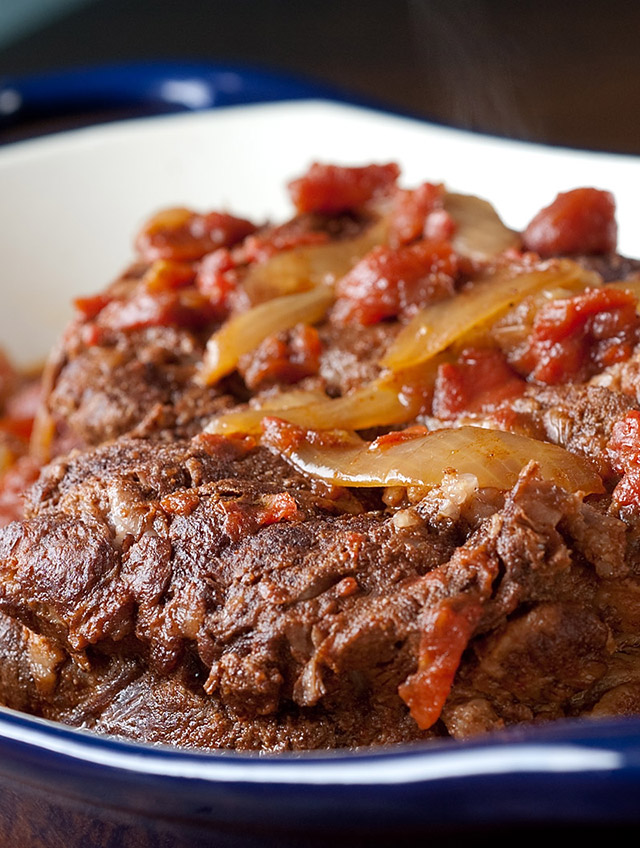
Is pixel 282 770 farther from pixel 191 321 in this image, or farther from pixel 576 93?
pixel 576 93

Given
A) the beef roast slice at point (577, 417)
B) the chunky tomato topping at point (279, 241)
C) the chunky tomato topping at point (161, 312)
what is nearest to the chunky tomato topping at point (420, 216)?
the chunky tomato topping at point (279, 241)

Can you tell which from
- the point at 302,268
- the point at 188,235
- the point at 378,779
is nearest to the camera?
the point at 378,779

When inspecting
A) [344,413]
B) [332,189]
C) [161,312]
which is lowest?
[344,413]

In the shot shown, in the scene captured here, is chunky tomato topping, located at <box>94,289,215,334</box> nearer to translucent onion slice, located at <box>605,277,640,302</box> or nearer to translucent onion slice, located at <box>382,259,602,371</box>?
translucent onion slice, located at <box>382,259,602,371</box>

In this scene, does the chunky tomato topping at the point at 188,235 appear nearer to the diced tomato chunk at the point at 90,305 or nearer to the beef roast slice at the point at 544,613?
the diced tomato chunk at the point at 90,305

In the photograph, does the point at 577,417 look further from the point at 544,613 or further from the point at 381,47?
the point at 381,47

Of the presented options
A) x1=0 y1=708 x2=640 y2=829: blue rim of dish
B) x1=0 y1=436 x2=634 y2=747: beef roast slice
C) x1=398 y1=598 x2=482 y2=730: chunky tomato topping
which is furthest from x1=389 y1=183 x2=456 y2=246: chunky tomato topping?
x1=0 y1=708 x2=640 y2=829: blue rim of dish

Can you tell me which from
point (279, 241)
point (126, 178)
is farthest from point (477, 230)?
point (126, 178)
